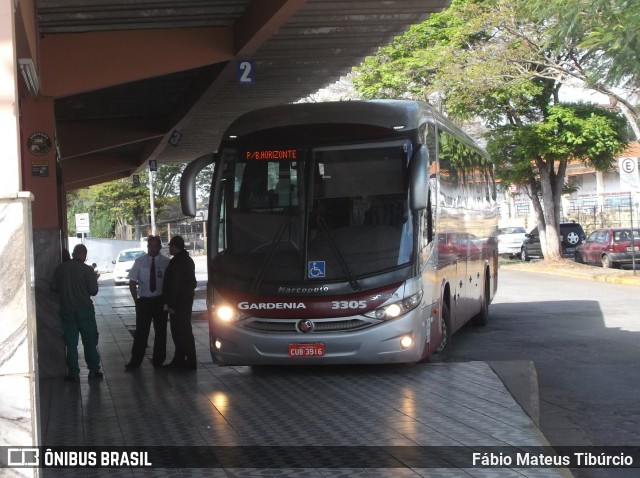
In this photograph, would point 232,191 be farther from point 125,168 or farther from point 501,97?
point 501,97

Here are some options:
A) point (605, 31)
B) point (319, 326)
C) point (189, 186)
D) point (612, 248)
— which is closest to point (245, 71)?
point (189, 186)

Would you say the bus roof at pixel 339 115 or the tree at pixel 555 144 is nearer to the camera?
the bus roof at pixel 339 115

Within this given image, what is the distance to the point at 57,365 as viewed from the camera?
13.2 metres

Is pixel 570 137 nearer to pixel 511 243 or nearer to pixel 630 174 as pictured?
pixel 630 174

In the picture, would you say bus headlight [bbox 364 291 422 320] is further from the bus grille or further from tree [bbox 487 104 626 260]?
tree [bbox 487 104 626 260]

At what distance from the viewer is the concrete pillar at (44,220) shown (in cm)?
1320

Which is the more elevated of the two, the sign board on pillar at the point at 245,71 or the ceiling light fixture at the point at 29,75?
the sign board on pillar at the point at 245,71

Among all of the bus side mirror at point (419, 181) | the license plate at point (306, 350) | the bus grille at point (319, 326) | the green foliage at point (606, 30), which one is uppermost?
the green foliage at point (606, 30)

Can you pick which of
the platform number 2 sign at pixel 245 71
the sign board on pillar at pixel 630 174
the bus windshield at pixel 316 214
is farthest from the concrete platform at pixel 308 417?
the sign board on pillar at pixel 630 174

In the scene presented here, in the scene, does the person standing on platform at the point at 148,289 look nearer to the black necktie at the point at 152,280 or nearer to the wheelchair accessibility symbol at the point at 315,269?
the black necktie at the point at 152,280

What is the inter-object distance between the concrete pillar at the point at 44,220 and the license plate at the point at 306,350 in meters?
3.40

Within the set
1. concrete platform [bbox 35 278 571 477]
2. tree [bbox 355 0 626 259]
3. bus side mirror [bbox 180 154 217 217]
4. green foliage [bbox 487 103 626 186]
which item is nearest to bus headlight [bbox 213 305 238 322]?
concrete platform [bbox 35 278 571 477]

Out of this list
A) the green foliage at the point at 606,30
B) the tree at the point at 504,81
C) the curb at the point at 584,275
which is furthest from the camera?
the tree at the point at 504,81

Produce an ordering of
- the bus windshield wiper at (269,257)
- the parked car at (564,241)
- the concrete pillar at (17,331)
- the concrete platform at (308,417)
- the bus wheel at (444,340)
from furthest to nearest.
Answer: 1. the parked car at (564,241)
2. the bus wheel at (444,340)
3. the bus windshield wiper at (269,257)
4. the concrete platform at (308,417)
5. the concrete pillar at (17,331)
